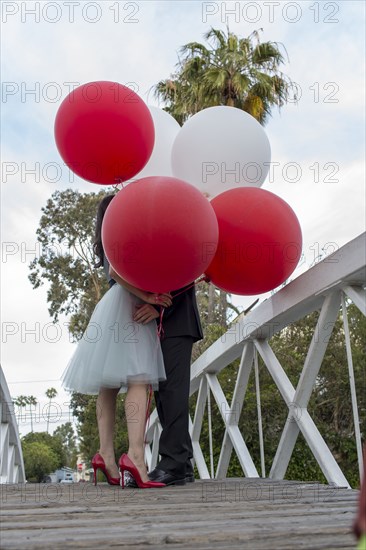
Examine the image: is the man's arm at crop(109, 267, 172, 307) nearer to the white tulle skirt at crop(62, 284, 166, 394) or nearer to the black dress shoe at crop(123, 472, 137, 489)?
the white tulle skirt at crop(62, 284, 166, 394)

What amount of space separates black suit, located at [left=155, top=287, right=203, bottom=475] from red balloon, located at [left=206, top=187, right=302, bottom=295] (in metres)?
0.33

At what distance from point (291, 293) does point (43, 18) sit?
5541 millimetres

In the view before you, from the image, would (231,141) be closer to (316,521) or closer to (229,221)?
(229,221)

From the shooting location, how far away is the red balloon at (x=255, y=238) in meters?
2.98

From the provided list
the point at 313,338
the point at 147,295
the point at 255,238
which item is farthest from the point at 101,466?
the point at 255,238

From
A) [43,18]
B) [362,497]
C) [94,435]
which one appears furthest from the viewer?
[94,435]

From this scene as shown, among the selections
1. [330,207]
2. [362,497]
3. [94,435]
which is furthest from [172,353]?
[94,435]

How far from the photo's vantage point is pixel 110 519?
1.85 meters

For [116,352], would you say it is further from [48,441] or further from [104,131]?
[48,441]

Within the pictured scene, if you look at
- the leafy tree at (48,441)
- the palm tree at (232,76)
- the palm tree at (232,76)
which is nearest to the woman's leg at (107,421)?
the palm tree at (232,76)

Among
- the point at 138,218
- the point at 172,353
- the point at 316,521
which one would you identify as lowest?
the point at 316,521

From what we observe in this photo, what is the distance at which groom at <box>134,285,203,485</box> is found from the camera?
3.21 m

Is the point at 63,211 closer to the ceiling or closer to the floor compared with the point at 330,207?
closer to the ceiling

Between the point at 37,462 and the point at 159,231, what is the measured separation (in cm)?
5169
